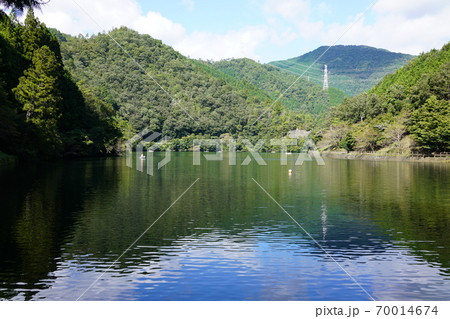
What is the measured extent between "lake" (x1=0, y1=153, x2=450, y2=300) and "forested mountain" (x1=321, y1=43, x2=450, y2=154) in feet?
177

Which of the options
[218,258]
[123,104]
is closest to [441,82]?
[218,258]

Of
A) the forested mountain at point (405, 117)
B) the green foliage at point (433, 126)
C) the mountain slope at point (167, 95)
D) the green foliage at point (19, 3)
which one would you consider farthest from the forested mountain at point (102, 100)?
the green foliage at point (433, 126)

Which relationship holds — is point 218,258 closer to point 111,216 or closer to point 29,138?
point 111,216

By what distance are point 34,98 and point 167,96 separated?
119 m

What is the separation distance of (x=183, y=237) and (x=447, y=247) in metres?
7.26

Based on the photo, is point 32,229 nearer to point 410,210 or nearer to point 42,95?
point 410,210

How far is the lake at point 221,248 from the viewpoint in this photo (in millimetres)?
8992

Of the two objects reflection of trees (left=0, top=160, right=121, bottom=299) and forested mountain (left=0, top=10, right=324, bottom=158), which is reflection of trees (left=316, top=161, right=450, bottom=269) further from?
forested mountain (left=0, top=10, right=324, bottom=158)

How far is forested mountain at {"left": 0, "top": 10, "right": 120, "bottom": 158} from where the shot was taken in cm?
5106

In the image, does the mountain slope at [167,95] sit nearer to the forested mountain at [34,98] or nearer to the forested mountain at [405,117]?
the forested mountain at [405,117]

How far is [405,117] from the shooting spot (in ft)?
281

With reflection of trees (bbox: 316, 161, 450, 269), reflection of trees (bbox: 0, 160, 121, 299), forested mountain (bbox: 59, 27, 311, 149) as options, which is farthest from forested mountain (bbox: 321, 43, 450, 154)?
reflection of trees (bbox: 0, 160, 121, 299)

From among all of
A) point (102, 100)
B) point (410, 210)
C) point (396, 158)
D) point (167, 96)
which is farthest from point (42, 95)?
point (167, 96)

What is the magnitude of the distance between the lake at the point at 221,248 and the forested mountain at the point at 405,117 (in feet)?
177
